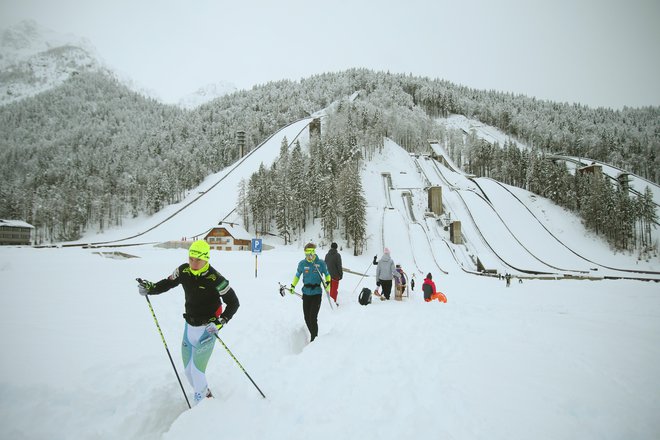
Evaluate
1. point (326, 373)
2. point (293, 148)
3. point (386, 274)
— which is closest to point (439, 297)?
point (386, 274)

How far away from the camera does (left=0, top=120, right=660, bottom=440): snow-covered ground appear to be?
353 cm

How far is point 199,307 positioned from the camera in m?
4.36

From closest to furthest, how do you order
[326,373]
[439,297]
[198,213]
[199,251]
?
[199,251]
[326,373]
[439,297]
[198,213]

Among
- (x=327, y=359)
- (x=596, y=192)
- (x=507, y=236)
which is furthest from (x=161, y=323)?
(x=596, y=192)

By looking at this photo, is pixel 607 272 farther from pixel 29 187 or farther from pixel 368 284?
pixel 29 187

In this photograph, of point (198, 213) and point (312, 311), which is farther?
point (198, 213)

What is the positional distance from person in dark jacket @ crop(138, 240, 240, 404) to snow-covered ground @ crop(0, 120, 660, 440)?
544 millimetres

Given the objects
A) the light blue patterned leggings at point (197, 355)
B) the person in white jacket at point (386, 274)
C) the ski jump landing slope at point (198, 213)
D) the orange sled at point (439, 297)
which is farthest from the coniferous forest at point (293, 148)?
the light blue patterned leggings at point (197, 355)

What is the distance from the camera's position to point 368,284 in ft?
59.4

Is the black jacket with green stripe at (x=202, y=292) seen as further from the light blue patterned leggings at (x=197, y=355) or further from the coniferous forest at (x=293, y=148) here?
the coniferous forest at (x=293, y=148)

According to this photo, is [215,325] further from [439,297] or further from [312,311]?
[439,297]

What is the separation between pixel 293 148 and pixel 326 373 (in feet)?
247

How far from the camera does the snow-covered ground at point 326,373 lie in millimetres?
3531

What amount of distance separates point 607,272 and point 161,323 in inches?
2104
